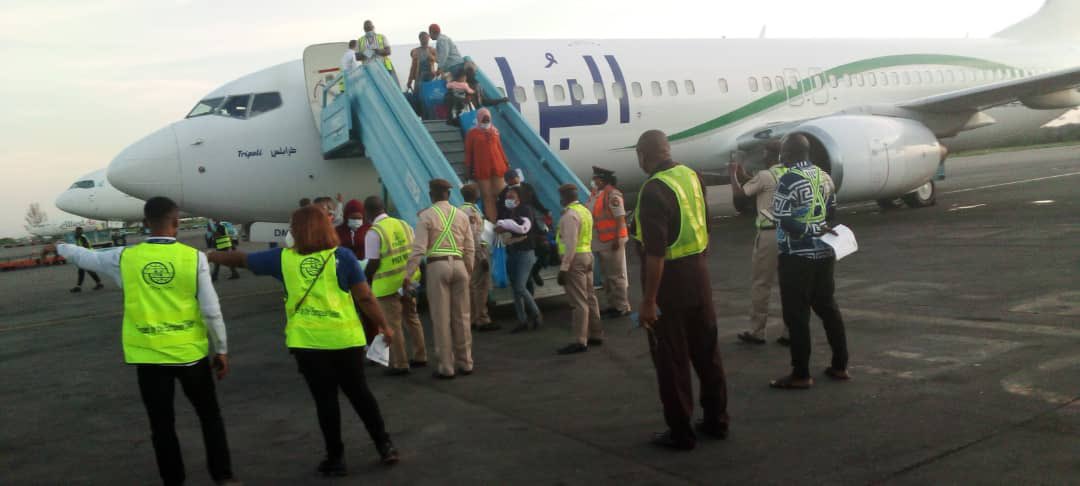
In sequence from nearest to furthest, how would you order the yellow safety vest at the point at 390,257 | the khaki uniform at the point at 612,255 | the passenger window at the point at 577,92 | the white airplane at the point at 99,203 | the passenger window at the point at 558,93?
the yellow safety vest at the point at 390,257, the khaki uniform at the point at 612,255, the passenger window at the point at 558,93, the passenger window at the point at 577,92, the white airplane at the point at 99,203

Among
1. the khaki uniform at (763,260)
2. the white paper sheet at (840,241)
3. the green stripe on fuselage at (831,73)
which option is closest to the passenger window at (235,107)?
the green stripe on fuselage at (831,73)

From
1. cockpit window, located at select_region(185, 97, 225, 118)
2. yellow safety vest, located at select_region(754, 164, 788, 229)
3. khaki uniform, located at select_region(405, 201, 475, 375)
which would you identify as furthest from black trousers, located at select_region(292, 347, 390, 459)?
cockpit window, located at select_region(185, 97, 225, 118)

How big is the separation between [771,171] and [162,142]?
8541 mm

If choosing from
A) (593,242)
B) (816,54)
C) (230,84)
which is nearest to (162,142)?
(230,84)

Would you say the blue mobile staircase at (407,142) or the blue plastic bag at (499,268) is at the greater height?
the blue mobile staircase at (407,142)

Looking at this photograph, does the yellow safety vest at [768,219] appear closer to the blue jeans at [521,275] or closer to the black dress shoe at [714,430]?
the blue jeans at [521,275]

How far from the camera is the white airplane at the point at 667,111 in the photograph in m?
11.5

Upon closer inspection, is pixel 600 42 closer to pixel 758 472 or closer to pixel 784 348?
pixel 784 348

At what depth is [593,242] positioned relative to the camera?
8.56m

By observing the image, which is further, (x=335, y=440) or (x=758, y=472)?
(x=335, y=440)

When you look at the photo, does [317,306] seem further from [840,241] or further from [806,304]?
[840,241]

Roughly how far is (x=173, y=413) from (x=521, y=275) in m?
4.22

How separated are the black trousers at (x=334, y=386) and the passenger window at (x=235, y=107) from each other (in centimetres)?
832

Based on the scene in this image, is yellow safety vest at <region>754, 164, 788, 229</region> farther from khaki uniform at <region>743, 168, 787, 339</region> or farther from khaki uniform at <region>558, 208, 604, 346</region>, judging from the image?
khaki uniform at <region>558, 208, 604, 346</region>
